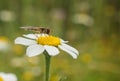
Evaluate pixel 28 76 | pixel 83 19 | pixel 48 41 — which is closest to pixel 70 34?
pixel 83 19

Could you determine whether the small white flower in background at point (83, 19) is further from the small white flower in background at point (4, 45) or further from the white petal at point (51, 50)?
the white petal at point (51, 50)

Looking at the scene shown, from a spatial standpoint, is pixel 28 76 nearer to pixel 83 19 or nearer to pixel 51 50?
pixel 83 19

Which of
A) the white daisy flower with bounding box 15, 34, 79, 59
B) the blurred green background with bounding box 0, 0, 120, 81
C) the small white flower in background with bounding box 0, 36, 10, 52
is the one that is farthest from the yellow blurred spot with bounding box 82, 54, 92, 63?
the white daisy flower with bounding box 15, 34, 79, 59

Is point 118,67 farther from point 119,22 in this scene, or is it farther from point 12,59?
point 119,22

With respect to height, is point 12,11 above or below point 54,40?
below

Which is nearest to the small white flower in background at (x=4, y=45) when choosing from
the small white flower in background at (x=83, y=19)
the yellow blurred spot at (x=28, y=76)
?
the yellow blurred spot at (x=28, y=76)

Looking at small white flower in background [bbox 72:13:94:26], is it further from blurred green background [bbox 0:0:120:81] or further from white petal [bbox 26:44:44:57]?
white petal [bbox 26:44:44:57]

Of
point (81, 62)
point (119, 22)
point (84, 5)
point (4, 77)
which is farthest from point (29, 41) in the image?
point (84, 5)
